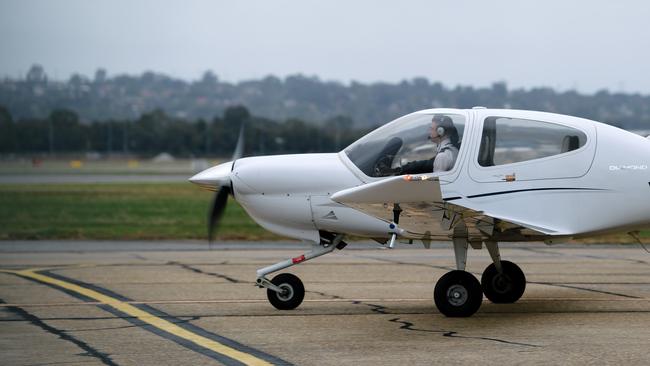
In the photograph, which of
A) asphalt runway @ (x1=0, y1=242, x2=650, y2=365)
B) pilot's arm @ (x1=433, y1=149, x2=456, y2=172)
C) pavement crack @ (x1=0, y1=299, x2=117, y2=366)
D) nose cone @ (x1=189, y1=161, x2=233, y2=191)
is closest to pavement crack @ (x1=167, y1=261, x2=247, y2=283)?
asphalt runway @ (x1=0, y1=242, x2=650, y2=365)

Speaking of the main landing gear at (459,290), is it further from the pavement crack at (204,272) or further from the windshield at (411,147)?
the pavement crack at (204,272)

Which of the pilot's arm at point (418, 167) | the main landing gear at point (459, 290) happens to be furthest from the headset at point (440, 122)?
the main landing gear at point (459, 290)

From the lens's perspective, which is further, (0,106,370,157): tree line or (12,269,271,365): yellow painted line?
(0,106,370,157): tree line

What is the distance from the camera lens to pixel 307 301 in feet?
42.7

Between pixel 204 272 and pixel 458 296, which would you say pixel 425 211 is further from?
pixel 204 272

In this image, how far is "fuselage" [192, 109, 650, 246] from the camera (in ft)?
37.4

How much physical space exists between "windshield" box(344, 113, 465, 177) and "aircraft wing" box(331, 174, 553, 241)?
1.13ft

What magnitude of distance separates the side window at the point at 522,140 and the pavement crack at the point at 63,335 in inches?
185

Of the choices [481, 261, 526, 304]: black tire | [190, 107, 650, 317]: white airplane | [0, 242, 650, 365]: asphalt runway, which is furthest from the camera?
[481, 261, 526, 304]: black tire

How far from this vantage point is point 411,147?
11.7 metres

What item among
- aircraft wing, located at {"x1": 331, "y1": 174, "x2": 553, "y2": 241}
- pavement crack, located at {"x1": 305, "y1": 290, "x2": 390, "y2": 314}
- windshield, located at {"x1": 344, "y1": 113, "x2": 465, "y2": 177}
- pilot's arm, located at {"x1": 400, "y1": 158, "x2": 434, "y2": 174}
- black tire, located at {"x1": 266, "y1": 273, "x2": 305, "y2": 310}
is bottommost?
pavement crack, located at {"x1": 305, "y1": 290, "x2": 390, "y2": 314}

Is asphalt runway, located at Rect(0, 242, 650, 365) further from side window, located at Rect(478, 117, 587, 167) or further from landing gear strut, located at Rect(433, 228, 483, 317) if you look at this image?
side window, located at Rect(478, 117, 587, 167)

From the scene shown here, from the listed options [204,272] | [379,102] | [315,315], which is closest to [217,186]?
[315,315]

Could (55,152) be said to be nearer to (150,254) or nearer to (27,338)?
(150,254)
